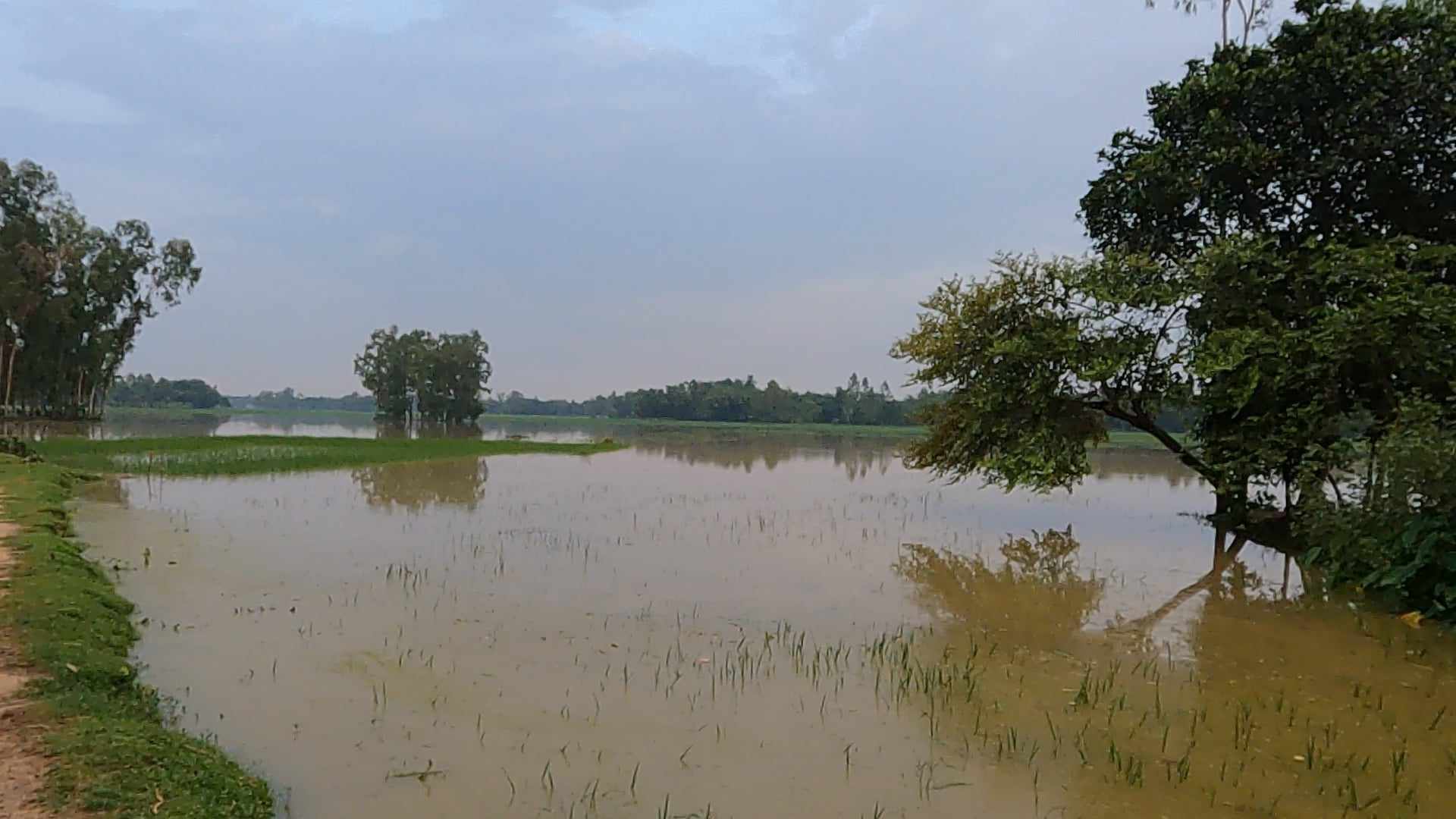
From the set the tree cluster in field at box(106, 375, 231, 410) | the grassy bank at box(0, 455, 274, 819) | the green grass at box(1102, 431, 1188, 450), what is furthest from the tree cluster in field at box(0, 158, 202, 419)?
the tree cluster in field at box(106, 375, 231, 410)

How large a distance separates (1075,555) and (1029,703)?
285 inches

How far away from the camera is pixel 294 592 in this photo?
824 cm

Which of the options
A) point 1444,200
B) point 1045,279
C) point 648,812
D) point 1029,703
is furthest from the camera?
point 1045,279

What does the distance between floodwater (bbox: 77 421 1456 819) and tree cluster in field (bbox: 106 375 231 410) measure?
11645 centimetres

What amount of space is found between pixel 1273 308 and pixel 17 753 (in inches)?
553

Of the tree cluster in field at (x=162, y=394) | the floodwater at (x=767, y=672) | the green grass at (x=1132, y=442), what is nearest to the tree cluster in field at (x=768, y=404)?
the green grass at (x=1132, y=442)

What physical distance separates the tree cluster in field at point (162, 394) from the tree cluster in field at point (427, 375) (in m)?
51.8

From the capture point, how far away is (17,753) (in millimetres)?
3762

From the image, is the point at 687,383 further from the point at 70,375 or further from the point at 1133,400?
the point at 1133,400

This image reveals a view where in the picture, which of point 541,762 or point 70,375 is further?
point 70,375

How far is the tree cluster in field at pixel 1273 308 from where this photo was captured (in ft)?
32.4

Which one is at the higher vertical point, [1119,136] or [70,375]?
[1119,136]

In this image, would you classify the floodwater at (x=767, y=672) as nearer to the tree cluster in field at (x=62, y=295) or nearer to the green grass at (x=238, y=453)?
the green grass at (x=238, y=453)

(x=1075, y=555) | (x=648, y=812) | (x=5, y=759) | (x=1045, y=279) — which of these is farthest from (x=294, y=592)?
(x=1045, y=279)
